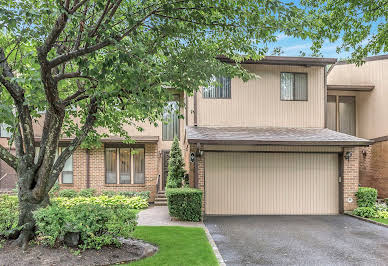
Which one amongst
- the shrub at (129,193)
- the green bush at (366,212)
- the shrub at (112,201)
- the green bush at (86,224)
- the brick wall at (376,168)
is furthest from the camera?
the shrub at (129,193)

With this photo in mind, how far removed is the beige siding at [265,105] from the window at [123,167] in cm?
498

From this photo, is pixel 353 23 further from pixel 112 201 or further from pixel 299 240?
pixel 112 201

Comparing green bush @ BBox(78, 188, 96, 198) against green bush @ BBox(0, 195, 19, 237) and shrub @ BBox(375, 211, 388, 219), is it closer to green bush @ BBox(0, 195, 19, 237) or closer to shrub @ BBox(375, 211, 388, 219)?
green bush @ BBox(0, 195, 19, 237)

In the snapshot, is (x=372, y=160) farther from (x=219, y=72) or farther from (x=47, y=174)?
(x=47, y=174)

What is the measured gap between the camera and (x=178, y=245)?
6.72m

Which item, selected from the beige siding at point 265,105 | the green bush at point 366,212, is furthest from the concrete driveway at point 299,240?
the beige siding at point 265,105

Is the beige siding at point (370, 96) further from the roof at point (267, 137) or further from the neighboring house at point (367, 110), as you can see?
the roof at point (267, 137)

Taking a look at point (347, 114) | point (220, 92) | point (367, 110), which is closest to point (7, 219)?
point (220, 92)

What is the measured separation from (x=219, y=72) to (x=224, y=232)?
15.2ft

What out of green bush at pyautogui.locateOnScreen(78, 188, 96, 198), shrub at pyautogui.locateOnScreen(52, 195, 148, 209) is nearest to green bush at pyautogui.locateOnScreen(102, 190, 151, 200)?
green bush at pyautogui.locateOnScreen(78, 188, 96, 198)

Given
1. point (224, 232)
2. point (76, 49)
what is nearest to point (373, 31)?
point (224, 232)

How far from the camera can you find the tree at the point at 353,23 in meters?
7.89

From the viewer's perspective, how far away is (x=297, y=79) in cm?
1279

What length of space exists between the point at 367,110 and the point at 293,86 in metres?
5.00
